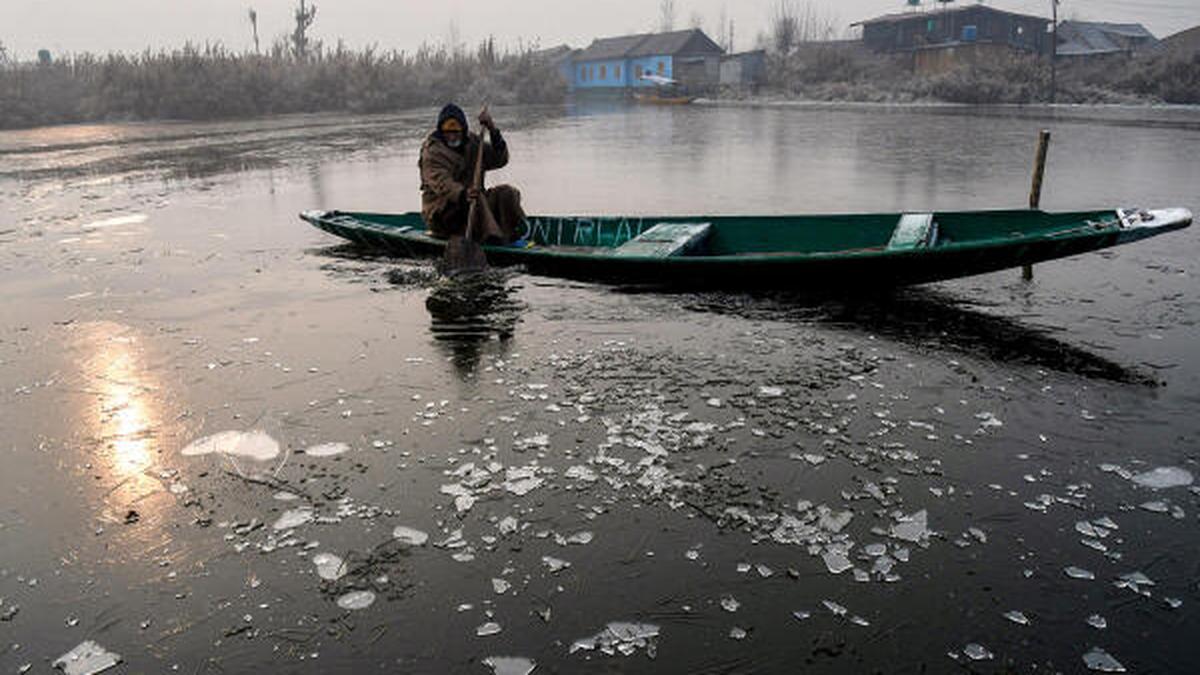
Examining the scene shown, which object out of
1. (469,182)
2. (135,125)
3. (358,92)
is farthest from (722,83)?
(469,182)

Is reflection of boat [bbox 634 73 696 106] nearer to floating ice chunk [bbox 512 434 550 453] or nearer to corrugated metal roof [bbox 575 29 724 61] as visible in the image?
corrugated metal roof [bbox 575 29 724 61]

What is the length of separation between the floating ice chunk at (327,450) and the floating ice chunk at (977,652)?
3.55 metres

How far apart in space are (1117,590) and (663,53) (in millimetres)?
68117

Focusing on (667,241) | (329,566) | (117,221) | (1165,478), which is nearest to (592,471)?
(329,566)

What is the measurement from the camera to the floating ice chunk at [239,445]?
16.8ft

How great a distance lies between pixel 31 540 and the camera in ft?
13.9

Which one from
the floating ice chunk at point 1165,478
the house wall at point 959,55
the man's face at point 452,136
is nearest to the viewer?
the floating ice chunk at point 1165,478

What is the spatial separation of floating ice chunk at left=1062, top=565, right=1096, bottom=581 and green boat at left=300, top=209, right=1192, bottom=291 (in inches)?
140

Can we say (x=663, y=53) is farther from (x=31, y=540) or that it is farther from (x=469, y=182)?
(x=31, y=540)

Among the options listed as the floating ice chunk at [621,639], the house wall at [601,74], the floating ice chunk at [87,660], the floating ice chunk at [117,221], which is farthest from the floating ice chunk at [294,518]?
the house wall at [601,74]

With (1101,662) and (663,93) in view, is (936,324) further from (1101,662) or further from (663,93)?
(663,93)

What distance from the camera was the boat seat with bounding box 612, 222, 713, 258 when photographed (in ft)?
27.6

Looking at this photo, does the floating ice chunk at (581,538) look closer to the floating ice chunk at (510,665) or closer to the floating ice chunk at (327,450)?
the floating ice chunk at (510,665)

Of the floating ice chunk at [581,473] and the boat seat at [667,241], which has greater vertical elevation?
the boat seat at [667,241]
